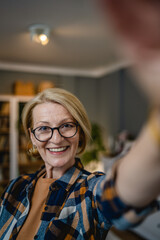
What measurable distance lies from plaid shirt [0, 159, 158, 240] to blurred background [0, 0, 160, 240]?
1.73 m

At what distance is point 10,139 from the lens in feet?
14.0

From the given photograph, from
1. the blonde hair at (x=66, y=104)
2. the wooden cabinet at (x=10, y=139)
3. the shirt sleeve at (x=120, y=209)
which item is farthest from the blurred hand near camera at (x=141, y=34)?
the wooden cabinet at (x=10, y=139)

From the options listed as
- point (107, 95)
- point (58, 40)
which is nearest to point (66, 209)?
point (58, 40)

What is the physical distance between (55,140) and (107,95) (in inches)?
161

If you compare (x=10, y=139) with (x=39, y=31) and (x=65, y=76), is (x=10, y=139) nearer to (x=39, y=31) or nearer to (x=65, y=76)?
(x=65, y=76)

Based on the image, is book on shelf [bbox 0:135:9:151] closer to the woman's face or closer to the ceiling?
the ceiling

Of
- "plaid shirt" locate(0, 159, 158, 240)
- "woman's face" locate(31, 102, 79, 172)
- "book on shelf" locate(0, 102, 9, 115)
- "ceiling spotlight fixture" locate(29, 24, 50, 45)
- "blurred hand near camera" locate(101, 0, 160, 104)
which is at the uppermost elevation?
"ceiling spotlight fixture" locate(29, 24, 50, 45)

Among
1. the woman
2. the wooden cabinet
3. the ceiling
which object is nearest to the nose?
the woman

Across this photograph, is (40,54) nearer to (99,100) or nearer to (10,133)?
(10,133)

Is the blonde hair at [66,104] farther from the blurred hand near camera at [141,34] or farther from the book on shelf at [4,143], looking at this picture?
the book on shelf at [4,143]

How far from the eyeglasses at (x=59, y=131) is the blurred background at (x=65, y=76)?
1.56m

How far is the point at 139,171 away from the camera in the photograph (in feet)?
1.20

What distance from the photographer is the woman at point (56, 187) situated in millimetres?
756

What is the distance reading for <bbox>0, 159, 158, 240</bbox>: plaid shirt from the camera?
729mm
